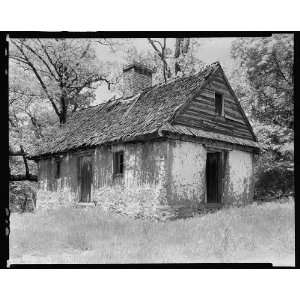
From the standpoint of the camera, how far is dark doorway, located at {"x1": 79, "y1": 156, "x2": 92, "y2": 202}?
14392 millimetres

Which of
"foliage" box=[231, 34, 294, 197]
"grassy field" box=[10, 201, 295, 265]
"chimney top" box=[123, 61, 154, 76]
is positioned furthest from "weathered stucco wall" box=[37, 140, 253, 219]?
"chimney top" box=[123, 61, 154, 76]

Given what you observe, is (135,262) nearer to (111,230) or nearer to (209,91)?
(111,230)

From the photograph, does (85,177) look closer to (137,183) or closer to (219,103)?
(137,183)

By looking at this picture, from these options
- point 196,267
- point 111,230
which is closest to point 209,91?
point 111,230

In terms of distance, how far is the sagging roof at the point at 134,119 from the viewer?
474 inches

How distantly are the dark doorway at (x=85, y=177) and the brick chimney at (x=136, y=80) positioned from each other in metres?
3.33

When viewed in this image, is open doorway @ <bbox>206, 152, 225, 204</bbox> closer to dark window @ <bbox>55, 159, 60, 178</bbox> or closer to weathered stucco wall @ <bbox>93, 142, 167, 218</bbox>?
weathered stucco wall @ <bbox>93, 142, 167, 218</bbox>

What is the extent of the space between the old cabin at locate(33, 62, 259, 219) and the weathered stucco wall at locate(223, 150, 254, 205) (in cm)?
3

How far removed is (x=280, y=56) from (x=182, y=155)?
160 inches

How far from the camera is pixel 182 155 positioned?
11.8m

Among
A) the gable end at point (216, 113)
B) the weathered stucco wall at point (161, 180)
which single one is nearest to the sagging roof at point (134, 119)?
the gable end at point (216, 113)

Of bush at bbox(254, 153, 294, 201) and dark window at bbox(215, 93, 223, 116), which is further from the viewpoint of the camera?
dark window at bbox(215, 93, 223, 116)

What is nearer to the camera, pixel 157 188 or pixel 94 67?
pixel 157 188

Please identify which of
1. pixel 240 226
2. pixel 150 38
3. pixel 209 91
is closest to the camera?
Answer: pixel 150 38
